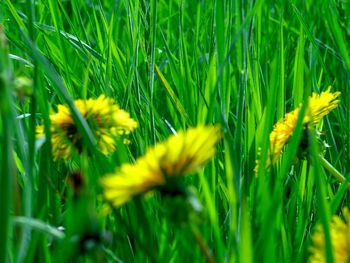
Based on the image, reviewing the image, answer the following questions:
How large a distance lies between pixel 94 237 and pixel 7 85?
0.10m

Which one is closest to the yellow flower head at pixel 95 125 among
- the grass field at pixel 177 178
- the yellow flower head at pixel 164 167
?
the grass field at pixel 177 178

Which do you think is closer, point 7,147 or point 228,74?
point 7,147

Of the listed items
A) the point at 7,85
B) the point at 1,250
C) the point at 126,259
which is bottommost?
the point at 126,259

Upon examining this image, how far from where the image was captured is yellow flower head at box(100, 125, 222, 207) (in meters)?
0.31

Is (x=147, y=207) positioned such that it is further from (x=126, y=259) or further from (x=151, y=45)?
(x=151, y=45)

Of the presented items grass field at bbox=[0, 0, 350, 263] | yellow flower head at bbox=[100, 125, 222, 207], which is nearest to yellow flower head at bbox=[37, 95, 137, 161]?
grass field at bbox=[0, 0, 350, 263]

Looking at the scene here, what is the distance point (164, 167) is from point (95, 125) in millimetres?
198

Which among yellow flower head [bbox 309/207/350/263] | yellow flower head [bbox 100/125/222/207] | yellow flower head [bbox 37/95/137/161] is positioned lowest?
yellow flower head [bbox 309/207/350/263]

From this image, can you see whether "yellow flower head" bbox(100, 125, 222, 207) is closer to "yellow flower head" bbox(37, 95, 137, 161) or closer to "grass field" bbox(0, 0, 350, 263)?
"grass field" bbox(0, 0, 350, 263)

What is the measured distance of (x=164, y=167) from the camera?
0.32 metres

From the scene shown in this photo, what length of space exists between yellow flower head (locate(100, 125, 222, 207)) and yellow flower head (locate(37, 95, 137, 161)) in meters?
0.16

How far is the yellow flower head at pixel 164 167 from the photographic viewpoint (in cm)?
31

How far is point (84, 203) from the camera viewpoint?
0.90 feet

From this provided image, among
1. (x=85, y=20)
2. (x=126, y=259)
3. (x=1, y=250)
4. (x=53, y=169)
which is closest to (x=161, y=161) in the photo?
(x=1, y=250)
